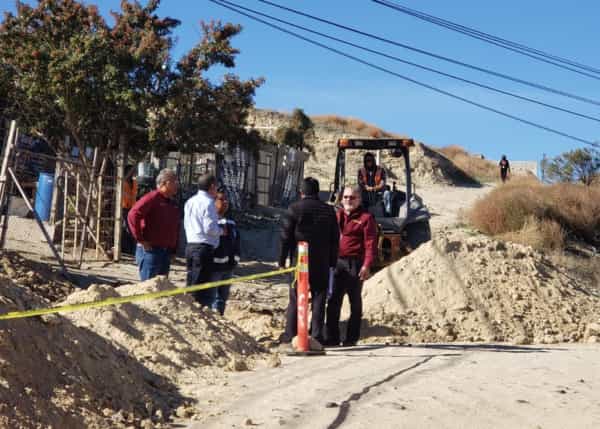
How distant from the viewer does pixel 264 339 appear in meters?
10.2

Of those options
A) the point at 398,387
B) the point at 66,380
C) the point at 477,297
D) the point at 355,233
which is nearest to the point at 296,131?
the point at 477,297

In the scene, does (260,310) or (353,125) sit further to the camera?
(353,125)

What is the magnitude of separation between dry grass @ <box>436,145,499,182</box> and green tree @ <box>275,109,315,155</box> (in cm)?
1593

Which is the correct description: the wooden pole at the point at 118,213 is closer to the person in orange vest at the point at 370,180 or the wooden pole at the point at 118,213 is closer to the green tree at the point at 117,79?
the green tree at the point at 117,79

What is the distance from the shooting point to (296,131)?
44.9 m

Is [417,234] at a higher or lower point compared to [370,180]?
lower

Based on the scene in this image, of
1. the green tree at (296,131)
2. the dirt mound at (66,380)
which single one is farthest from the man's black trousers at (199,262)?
the green tree at (296,131)

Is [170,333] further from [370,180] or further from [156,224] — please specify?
[370,180]

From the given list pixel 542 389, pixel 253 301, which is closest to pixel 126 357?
pixel 542 389

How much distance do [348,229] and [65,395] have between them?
5166mm

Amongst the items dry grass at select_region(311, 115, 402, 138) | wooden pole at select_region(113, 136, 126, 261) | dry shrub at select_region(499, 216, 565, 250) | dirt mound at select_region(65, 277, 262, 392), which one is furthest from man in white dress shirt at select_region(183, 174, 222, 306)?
dry grass at select_region(311, 115, 402, 138)

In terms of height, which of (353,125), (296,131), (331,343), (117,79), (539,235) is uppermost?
(353,125)

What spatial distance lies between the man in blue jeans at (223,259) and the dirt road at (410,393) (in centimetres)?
168

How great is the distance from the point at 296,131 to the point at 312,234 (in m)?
35.7
